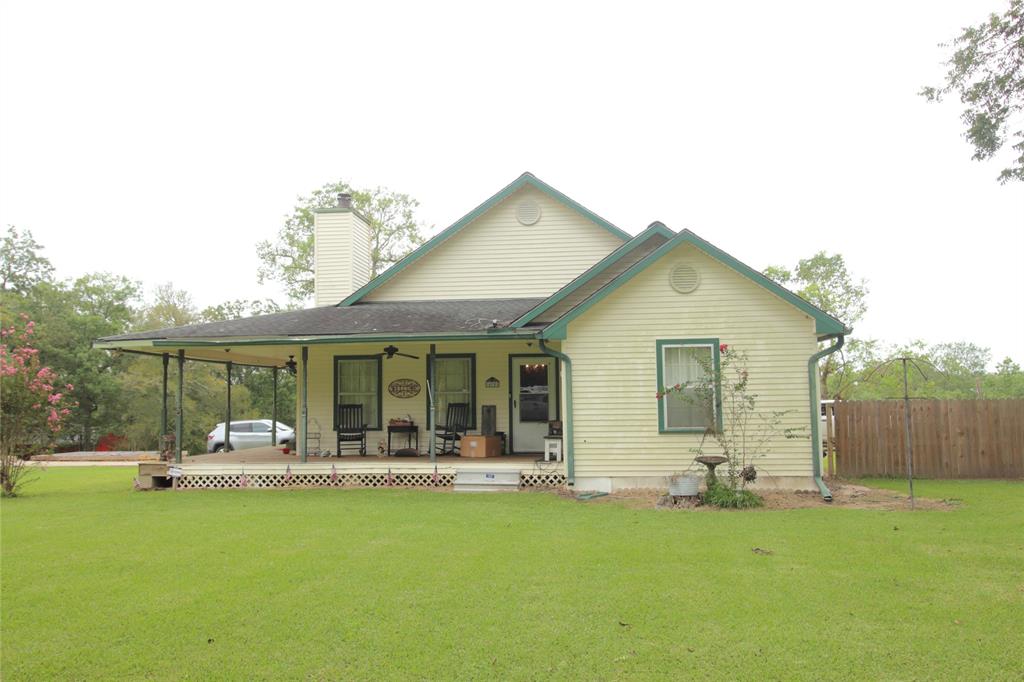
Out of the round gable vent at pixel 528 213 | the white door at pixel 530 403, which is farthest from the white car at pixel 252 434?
the round gable vent at pixel 528 213

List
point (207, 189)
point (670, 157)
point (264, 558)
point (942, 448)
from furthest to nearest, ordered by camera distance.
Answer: point (207, 189), point (670, 157), point (942, 448), point (264, 558)

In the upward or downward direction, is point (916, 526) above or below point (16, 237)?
below

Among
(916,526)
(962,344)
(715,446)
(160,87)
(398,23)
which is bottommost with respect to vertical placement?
(916,526)

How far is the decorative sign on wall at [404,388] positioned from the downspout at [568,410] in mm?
3969

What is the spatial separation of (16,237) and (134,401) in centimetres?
1734

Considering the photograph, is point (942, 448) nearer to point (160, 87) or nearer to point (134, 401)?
point (160, 87)

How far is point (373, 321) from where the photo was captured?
13.6 meters

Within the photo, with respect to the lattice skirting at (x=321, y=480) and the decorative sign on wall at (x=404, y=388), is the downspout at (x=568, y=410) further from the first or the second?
the decorative sign on wall at (x=404, y=388)

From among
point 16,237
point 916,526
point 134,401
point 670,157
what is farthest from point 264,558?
point 16,237

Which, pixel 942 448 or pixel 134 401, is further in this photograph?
pixel 134 401

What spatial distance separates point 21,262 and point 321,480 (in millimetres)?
36115

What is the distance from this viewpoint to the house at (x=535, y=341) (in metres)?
11.2

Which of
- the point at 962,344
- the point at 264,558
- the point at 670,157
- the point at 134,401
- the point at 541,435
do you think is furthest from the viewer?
the point at 962,344

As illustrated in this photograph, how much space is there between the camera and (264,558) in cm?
690
